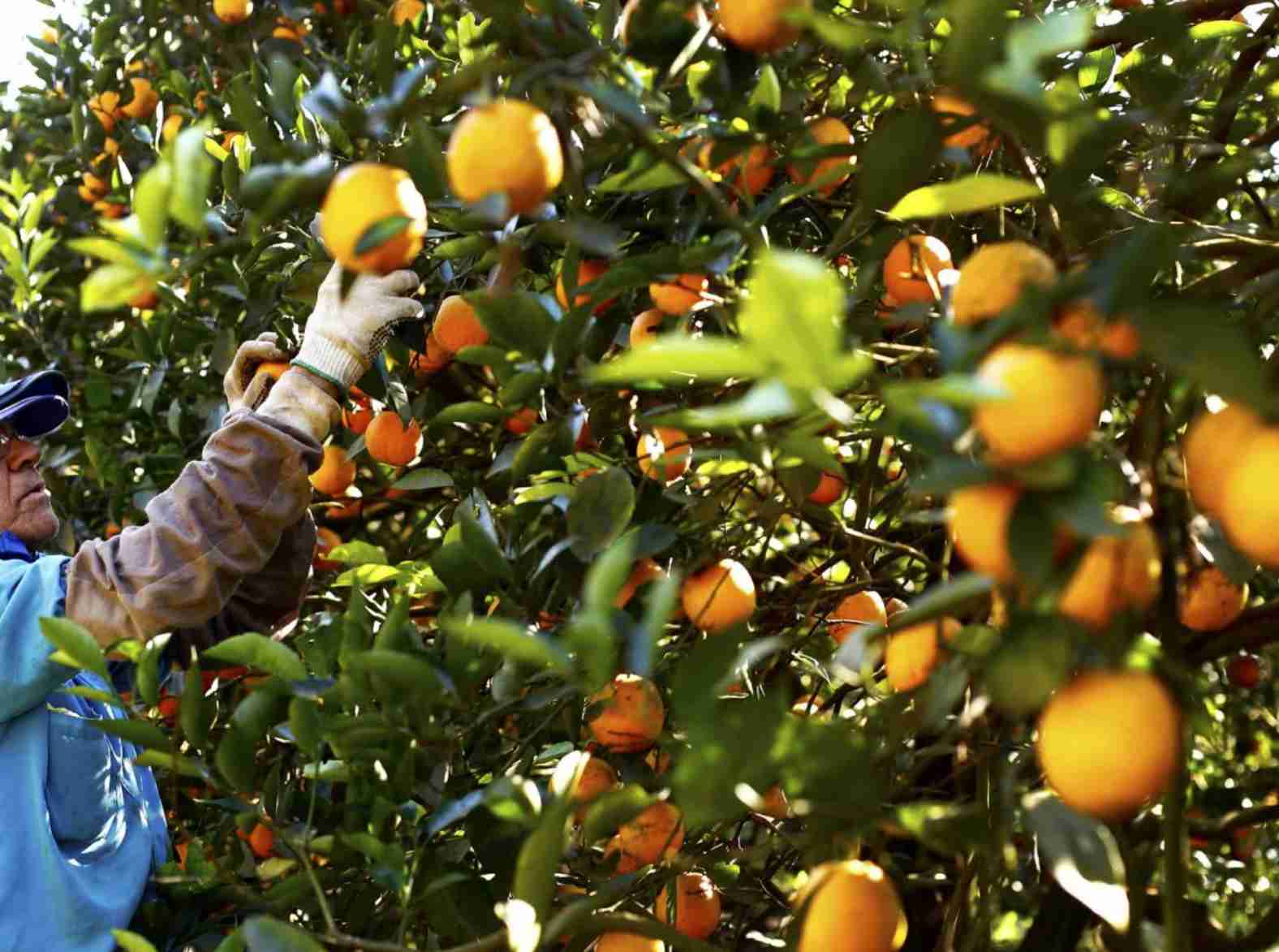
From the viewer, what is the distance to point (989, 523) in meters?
0.74

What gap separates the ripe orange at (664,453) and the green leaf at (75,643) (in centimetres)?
57

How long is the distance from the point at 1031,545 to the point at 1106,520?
0.13ft

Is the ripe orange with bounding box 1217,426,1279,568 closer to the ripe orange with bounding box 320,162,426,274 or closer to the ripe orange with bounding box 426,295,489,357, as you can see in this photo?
the ripe orange with bounding box 320,162,426,274

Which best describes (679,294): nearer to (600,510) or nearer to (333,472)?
(600,510)

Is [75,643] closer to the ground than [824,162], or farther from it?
closer to the ground

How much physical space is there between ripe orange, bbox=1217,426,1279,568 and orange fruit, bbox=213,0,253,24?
275 centimetres

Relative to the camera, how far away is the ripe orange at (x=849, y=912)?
1022 mm

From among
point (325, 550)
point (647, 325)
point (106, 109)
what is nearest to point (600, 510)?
point (647, 325)

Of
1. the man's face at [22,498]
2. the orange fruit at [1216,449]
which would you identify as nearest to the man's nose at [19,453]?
the man's face at [22,498]

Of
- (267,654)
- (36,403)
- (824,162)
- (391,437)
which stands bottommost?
(391,437)

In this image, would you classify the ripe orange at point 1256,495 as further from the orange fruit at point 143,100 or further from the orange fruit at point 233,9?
the orange fruit at point 143,100

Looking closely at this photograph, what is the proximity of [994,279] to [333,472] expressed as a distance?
1438mm

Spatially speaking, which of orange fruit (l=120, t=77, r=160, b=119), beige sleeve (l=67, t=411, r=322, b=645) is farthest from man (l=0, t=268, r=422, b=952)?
orange fruit (l=120, t=77, r=160, b=119)

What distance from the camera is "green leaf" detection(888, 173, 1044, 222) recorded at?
0.97 meters
